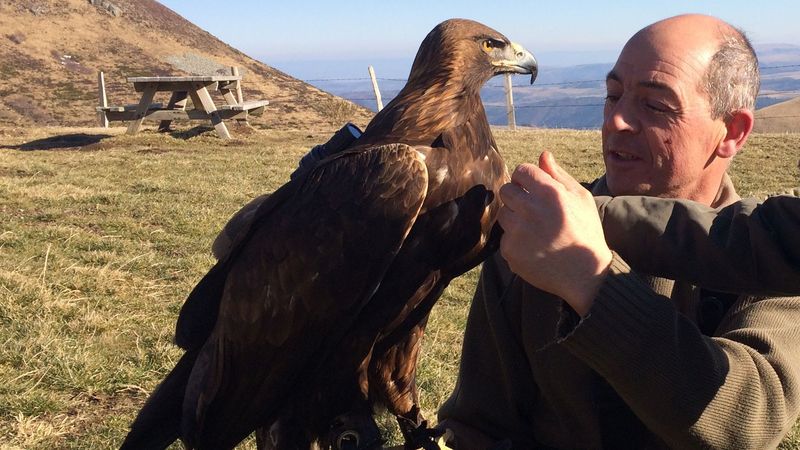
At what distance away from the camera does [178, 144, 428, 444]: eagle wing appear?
2617mm

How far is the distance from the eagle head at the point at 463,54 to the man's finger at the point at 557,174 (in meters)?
1.21

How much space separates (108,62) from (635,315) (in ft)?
110

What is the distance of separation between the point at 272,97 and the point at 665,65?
25855mm

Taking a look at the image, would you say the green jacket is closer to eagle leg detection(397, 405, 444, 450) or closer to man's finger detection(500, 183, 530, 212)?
eagle leg detection(397, 405, 444, 450)

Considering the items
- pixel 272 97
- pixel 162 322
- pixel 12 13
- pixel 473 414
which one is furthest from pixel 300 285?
pixel 12 13

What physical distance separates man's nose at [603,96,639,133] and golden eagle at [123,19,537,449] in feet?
1.39

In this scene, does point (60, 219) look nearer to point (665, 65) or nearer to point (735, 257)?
point (665, 65)

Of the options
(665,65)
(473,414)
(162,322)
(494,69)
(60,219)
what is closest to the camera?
(665,65)

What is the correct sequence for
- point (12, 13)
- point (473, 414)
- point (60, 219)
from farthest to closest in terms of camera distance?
point (12, 13), point (60, 219), point (473, 414)

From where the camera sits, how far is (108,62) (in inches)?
1261

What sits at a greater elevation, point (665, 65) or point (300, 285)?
point (665, 65)

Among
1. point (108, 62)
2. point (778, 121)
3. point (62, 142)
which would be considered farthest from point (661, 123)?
point (108, 62)

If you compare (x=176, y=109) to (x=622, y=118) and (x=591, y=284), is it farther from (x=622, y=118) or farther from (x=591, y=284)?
(x=591, y=284)

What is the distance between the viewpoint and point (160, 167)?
37.4 ft
